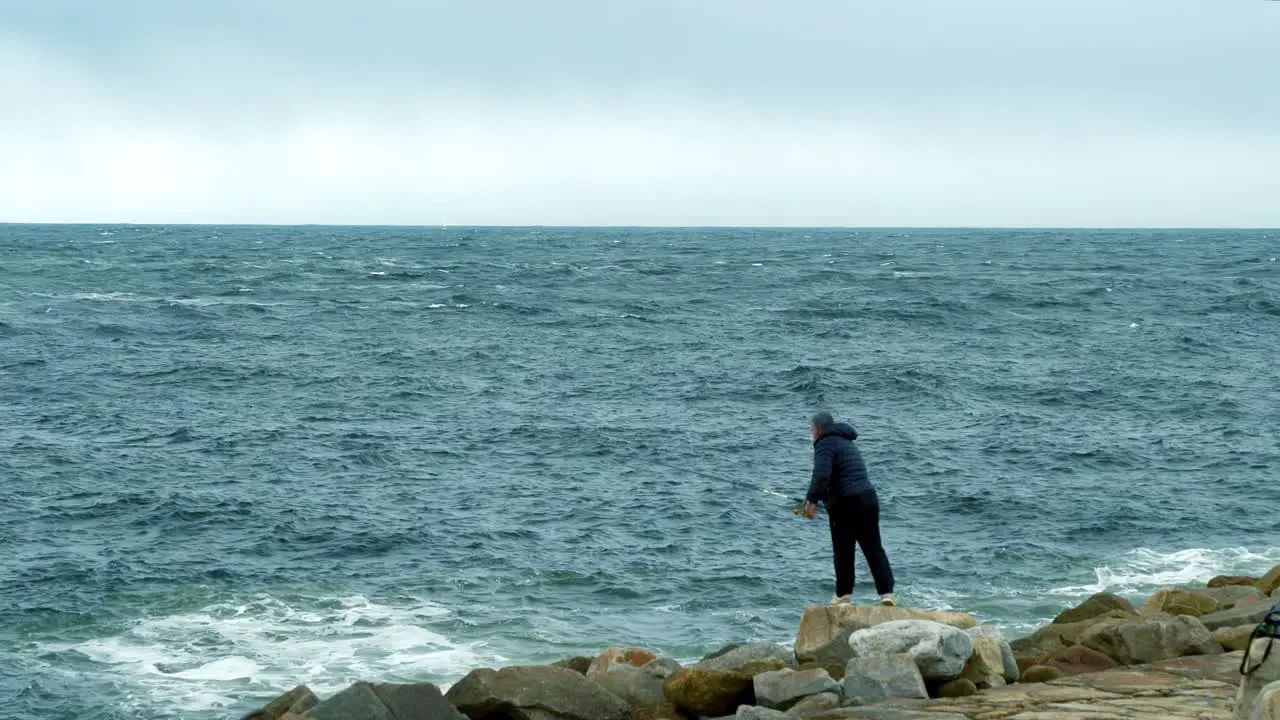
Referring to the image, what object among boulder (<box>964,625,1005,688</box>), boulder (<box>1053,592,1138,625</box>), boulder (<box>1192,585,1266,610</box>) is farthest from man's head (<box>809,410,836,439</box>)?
boulder (<box>1192,585,1266,610</box>)

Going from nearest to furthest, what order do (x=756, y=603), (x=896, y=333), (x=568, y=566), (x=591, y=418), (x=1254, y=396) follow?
(x=756, y=603) < (x=568, y=566) < (x=591, y=418) < (x=1254, y=396) < (x=896, y=333)

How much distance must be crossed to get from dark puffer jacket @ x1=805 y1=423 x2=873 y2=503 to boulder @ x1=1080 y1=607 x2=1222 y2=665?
238 centimetres

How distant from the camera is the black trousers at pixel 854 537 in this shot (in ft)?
42.1

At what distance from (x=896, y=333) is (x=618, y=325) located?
35.4 feet

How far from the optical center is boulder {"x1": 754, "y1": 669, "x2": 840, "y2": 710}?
10.7 metres

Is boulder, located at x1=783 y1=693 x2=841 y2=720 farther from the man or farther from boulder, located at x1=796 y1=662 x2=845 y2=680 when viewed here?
the man

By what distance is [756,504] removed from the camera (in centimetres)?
2439

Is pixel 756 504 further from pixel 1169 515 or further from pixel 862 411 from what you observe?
pixel 862 411

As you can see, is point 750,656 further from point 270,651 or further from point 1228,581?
point 1228,581

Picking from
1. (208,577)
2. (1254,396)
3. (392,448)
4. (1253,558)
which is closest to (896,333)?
(1254,396)

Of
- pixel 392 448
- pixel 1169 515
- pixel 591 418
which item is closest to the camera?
pixel 1169 515

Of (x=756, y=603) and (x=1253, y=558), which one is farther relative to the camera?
(x=1253, y=558)

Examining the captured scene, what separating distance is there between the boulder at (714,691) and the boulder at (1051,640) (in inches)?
95.9

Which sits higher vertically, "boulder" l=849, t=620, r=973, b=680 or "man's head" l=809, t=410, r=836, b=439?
"man's head" l=809, t=410, r=836, b=439
